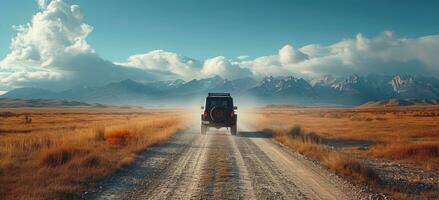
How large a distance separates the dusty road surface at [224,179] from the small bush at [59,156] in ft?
8.29

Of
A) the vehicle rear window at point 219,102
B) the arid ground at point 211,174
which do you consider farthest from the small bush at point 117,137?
the vehicle rear window at point 219,102

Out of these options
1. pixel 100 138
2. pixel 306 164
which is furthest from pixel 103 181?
pixel 100 138

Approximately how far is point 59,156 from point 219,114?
17.2m

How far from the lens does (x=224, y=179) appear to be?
40.1 feet

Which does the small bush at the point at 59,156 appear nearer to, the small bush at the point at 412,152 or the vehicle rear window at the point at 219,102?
the small bush at the point at 412,152

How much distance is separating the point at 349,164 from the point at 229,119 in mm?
17432

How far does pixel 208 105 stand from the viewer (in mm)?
32250

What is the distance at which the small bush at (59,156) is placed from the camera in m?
14.6

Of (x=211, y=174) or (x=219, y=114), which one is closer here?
(x=211, y=174)

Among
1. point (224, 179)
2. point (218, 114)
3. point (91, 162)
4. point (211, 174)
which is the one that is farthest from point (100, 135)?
point (224, 179)

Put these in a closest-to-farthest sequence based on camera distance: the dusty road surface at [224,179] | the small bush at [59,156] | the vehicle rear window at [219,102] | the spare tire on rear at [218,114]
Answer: the dusty road surface at [224,179] → the small bush at [59,156] → the spare tire on rear at [218,114] → the vehicle rear window at [219,102]

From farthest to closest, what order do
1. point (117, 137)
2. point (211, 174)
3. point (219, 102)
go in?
point (219, 102)
point (117, 137)
point (211, 174)

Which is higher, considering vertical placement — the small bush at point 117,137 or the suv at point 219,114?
the suv at point 219,114

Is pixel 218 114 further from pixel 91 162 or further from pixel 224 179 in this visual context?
pixel 224 179
